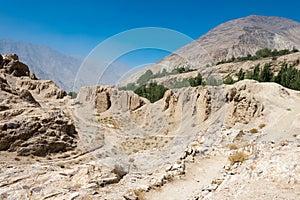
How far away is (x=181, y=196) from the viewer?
7.46 metres

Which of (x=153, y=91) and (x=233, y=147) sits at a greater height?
(x=153, y=91)

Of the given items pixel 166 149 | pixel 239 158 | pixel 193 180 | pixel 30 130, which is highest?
pixel 30 130

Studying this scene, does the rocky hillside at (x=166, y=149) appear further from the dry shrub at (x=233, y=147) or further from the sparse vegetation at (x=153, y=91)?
the sparse vegetation at (x=153, y=91)

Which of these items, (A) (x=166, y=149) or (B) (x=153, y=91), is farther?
(B) (x=153, y=91)

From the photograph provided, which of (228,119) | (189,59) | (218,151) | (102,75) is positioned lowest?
(218,151)

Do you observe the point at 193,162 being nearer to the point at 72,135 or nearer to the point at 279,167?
the point at 279,167

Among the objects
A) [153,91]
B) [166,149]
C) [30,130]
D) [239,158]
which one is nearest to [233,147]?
[239,158]

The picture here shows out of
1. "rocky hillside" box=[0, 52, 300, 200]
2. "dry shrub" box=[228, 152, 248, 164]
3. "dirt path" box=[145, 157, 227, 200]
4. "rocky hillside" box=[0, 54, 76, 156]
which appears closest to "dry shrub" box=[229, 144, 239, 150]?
"rocky hillside" box=[0, 52, 300, 200]

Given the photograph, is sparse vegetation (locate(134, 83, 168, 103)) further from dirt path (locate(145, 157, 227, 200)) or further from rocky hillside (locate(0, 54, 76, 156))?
dirt path (locate(145, 157, 227, 200))

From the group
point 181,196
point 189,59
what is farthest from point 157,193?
point 189,59

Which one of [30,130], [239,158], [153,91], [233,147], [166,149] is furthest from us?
[153,91]

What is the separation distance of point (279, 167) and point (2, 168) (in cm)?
1036

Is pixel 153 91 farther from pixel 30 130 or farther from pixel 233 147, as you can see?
pixel 233 147

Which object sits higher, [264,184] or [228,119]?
[228,119]
